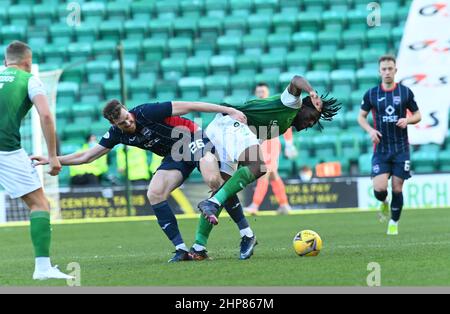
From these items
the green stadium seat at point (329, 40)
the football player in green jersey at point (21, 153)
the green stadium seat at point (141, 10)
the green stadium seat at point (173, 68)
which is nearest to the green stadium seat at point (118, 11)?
the green stadium seat at point (141, 10)

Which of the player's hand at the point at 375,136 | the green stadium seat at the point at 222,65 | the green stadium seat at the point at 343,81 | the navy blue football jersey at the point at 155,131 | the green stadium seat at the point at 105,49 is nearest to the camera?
the navy blue football jersey at the point at 155,131

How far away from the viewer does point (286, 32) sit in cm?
2608

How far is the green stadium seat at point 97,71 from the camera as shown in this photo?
25641mm

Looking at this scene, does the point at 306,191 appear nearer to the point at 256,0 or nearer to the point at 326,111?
the point at 256,0

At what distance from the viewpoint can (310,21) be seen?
26.0 m

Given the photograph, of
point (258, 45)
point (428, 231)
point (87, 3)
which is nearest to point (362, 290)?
point (428, 231)

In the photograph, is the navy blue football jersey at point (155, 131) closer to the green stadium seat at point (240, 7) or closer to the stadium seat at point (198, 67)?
the stadium seat at point (198, 67)

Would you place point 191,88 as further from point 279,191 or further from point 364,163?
point 279,191

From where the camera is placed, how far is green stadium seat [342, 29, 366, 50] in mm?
25594

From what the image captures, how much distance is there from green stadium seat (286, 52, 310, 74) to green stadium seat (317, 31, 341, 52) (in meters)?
0.74

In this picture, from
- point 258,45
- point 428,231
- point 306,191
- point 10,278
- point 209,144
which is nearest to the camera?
point 10,278

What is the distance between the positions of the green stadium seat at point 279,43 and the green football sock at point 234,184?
16.9 meters

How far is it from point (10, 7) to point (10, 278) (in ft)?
65.0

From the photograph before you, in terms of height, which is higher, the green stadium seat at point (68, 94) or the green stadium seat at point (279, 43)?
the green stadium seat at point (279, 43)
